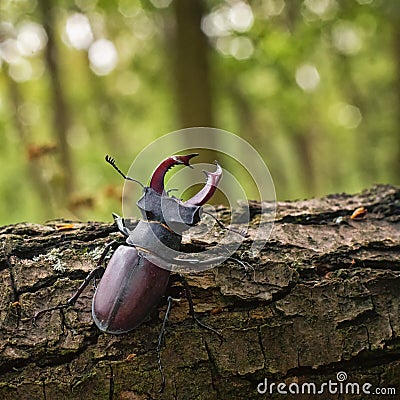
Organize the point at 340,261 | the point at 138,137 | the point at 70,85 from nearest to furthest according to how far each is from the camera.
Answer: the point at 340,261 → the point at 70,85 → the point at 138,137

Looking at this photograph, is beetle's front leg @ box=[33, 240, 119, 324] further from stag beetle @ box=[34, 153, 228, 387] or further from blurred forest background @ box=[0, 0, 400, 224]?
blurred forest background @ box=[0, 0, 400, 224]

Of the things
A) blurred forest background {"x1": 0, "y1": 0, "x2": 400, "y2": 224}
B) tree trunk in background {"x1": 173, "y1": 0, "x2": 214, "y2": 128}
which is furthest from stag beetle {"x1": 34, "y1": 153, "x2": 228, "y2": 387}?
tree trunk in background {"x1": 173, "y1": 0, "x2": 214, "y2": 128}

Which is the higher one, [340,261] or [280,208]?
[280,208]

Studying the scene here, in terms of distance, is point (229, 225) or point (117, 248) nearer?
point (117, 248)

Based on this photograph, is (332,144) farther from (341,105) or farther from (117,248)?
(117,248)

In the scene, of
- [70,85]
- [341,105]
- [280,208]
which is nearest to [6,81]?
[70,85]
